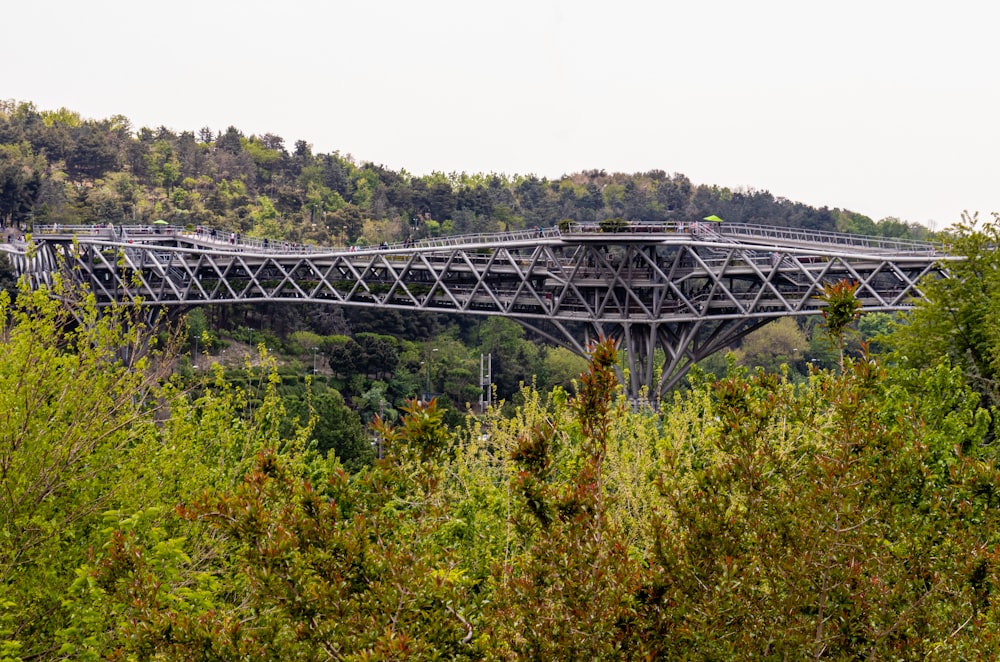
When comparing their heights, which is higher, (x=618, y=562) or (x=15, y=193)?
(x=15, y=193)

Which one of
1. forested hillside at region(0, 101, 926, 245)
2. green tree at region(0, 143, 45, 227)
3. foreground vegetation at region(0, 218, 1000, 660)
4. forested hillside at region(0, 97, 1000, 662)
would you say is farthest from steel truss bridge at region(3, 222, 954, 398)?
forested hillside at region(0, 101, 926, 245)

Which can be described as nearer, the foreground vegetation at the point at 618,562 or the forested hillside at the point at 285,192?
the foreground vegetation at the point at 618,562

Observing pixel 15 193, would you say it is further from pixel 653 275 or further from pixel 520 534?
pixel 520 534

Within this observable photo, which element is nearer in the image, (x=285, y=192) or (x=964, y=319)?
(x=964, y=319)

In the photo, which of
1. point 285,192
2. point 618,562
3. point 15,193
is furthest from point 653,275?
point 285,192

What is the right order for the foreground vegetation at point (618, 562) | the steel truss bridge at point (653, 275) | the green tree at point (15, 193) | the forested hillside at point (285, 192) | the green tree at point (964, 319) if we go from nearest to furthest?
the foreground vegetation at point (618, 562) < the green tree at point (964, 319) < the steel truss bridge at point (653, 275) < the green tree at point (15, 193) < the forested hillside at point (285, 192)

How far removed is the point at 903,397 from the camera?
20172 millimetres

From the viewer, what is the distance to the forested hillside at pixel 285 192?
105 metres

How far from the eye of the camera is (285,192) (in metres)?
120

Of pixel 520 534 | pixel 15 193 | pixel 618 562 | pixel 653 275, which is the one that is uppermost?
pixel 15 193

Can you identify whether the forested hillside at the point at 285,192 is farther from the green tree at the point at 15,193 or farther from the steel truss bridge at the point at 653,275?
the steel truss bridge at the point at 653,275

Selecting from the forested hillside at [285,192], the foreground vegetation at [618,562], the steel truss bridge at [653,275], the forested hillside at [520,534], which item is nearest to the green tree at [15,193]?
the forested hillside at [285,192]

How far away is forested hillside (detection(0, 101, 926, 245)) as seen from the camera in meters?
105

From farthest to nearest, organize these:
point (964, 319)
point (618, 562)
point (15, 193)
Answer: point (15, 193) < point (964, 319) < point (618, 562)
